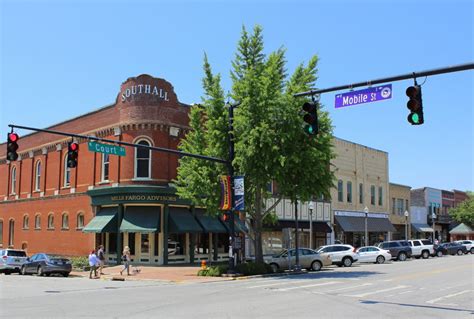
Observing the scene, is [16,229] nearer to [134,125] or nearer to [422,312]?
[134,125]

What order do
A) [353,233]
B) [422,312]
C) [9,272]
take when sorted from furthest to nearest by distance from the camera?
[353,233] < [9,272] < [422,312]

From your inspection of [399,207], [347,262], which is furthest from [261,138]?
[399,207]

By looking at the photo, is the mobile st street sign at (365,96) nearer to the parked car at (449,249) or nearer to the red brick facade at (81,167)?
the red brick facade at (81,167)

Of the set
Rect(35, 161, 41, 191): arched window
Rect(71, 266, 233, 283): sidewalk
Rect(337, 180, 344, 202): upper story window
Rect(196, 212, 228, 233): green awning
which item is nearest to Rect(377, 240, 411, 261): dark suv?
Rect(337, 180, 344, 202): upper story window

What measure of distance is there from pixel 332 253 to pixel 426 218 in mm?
37055

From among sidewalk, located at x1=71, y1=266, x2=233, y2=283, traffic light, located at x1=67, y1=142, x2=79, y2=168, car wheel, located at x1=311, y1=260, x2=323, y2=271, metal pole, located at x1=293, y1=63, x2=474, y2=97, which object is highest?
metal pole, located at x1=293, y1=63, x2=474, y2=97

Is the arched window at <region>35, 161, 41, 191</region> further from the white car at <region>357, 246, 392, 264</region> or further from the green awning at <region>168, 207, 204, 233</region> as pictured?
the white car at <region>357, 246, 392, 264</region>

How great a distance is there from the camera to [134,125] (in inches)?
1342

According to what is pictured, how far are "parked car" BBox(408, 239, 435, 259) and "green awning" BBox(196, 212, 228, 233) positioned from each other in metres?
19.1

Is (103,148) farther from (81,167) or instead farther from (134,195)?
(81,167)

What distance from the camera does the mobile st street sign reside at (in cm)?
1421

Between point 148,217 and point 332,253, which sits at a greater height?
point 148,217

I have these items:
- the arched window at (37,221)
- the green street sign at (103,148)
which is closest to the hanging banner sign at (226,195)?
the green street sign at (103,148)

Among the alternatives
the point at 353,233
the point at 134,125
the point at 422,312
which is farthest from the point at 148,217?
the point at 353,233
